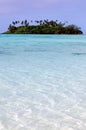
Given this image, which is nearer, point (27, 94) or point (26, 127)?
point (26, 127)

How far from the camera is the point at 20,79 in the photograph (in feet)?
19.0

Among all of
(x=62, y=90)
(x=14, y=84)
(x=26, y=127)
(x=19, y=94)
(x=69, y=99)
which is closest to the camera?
(x=26, y=127)

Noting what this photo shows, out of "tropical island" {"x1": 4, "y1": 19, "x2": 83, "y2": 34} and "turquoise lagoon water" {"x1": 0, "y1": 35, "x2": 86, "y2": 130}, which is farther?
"tropical island" {"x1": 4, "y1": 19, "x2": 83, "y2": 34}

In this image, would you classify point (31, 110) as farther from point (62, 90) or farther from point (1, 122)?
point (62, 90)

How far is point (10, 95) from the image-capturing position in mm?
4387

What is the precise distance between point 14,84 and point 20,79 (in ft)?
1.75

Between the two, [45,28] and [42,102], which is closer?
[42,102]

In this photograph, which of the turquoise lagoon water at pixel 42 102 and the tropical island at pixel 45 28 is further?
the tropical island at pixel 45 28

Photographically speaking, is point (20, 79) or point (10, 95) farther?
point (20, 79)

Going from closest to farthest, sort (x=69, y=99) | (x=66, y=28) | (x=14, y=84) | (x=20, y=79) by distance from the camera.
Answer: (x=69, y=99) < (x=14, y=84) < (x=20, y=79) < (x=66, y=28)

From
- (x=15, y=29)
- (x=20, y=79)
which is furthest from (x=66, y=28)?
(x=20, y=79)

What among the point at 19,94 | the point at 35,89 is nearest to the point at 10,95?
the point at 19,94

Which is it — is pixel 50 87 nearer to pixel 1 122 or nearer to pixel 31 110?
pixel 31 110

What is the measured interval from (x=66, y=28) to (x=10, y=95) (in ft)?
198
